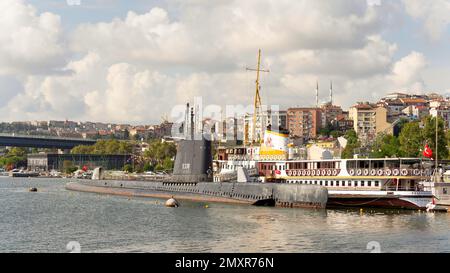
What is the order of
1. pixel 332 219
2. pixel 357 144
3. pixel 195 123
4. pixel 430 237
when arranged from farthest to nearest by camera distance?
pixel 357 144
pixel 195 123
pixel 332 219
pixel 430 237

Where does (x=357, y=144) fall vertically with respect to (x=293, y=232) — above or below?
above

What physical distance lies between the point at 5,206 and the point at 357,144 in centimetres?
8029

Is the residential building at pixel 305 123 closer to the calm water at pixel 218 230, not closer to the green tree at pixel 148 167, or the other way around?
the green tree at pixel 148 167

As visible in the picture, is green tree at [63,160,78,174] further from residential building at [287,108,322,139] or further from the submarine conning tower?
the submarine conning tower

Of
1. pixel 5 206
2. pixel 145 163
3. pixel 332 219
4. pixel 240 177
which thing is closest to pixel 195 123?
pixel 240 177

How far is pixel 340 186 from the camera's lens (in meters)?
57.4

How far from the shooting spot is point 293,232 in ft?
120

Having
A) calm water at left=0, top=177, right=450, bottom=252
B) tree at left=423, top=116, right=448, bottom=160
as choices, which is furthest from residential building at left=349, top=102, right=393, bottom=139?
calm water at left=0, top=177, right=450, bottom=252

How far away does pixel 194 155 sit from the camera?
216 feet

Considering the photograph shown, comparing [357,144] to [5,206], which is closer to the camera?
[5,206]

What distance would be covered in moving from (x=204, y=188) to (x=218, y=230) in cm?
2556

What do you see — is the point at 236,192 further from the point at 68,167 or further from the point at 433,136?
the point at 68,167
